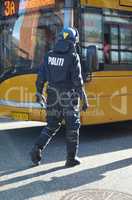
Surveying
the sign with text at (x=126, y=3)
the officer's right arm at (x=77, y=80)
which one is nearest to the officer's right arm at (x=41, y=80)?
the officer's right arm at (x=77, y=80)

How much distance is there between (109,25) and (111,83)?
106 cm

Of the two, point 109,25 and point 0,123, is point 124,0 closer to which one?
point 109,25

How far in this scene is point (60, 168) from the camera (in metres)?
7.31

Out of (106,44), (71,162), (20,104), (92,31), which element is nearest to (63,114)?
(71,162)

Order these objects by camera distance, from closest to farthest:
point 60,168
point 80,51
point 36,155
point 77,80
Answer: point 77,80 → point 60,168 → point 36,155 → point 80,51

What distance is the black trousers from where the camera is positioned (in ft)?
24.0

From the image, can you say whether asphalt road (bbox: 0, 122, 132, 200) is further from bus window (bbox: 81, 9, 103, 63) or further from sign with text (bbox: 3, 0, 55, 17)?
sign with text (bbox: 3, 0, 55, 17)

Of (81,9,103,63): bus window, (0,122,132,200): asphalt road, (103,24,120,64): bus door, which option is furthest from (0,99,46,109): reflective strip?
(103,24,120,64): bus door

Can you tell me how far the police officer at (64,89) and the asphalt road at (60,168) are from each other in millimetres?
351

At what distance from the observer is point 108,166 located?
7.50 metres

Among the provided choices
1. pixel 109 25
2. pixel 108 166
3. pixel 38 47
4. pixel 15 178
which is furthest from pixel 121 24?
pixel 15 178

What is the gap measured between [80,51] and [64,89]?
1.80 m

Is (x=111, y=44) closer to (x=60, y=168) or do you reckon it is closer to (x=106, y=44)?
(x=106, y=44)

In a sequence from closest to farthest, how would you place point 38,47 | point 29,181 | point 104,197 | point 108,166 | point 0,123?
point 104,197 → point 29,181 → point 108,166 → point 38,47 → point 0,123
